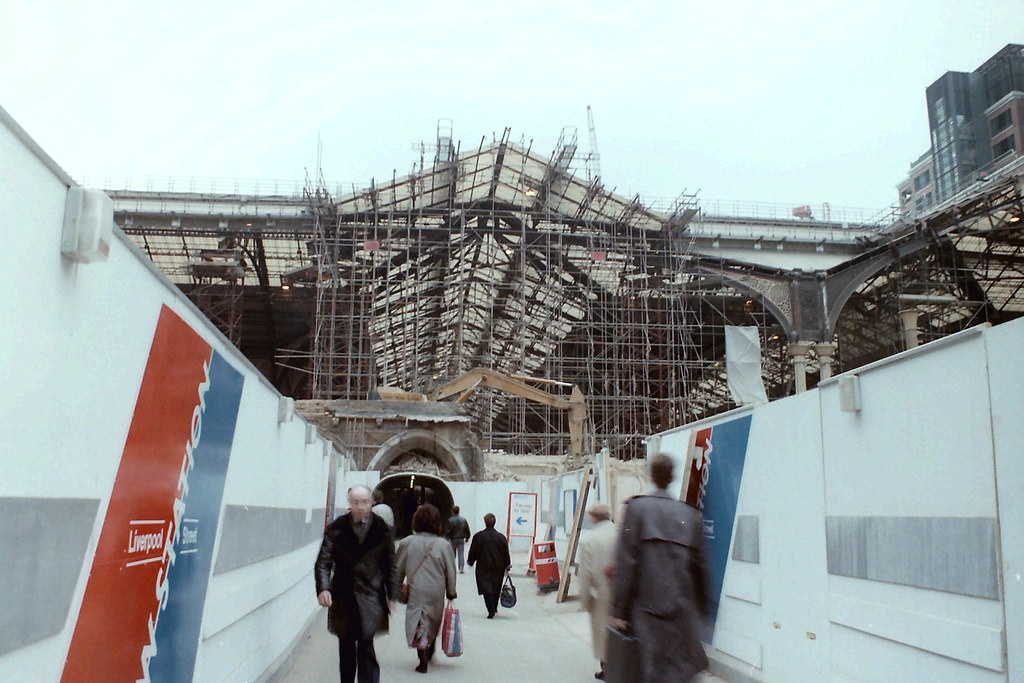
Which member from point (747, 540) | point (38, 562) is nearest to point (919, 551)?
point (747, 540)

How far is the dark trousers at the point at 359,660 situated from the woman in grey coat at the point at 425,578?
4.79ft

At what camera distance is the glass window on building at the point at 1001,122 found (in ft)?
89.8

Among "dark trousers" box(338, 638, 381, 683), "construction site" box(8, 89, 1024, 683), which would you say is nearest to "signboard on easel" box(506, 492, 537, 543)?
"construction site" box(8, 89, 1024, 683)

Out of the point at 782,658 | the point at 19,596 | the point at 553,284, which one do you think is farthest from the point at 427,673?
the point at 553,284

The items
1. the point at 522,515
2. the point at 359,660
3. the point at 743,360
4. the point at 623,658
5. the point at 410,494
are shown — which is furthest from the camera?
the point at 743,360

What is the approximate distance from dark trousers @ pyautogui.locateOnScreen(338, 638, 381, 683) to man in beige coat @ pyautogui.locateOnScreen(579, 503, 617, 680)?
5.18 ft

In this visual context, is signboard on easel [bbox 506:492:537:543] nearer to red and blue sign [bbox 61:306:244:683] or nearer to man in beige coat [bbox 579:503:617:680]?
man in beige coat [bbox 579:503:617:680]

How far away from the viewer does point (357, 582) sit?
611 centimetres

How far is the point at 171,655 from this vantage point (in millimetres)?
4168

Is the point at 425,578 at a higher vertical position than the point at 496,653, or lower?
higher

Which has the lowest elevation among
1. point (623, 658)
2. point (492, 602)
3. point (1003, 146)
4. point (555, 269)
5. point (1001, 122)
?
point (492, 602)

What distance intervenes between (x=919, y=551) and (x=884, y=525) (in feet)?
1.24

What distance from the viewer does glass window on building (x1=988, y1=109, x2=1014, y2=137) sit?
27359 millimetres

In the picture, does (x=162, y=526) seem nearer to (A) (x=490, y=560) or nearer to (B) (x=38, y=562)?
(B) (x=38, y=562)
